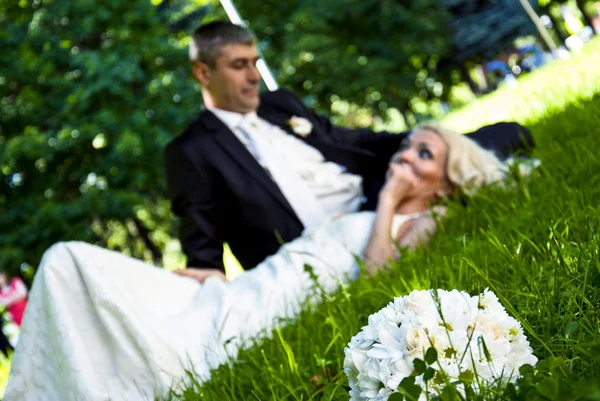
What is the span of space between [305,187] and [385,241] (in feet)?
3.33

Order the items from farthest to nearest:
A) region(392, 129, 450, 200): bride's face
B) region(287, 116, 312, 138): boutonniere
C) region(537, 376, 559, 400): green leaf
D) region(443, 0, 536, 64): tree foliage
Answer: region(443, 0, 536, 64): tree foliage
region(287, 116, 312, 138): boutonniere
region(392, 129, 450, 200): bride's face
region(537, 376, 559, 400): green leaf

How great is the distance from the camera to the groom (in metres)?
4.23

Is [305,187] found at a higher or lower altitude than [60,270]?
lower

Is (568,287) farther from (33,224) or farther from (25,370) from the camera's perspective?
(33,224)

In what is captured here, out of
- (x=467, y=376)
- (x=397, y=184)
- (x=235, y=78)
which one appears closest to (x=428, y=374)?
(x=467, y=376)

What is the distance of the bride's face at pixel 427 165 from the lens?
12.3 feet

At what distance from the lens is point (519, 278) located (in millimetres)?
1859

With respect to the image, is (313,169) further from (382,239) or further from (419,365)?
(419,365)

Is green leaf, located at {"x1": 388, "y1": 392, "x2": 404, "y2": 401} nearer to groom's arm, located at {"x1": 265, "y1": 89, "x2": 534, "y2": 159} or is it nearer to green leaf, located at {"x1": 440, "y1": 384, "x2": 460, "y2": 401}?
green leaf, located at {"x1": 440, "y1": 384, "x2": 460, "y2": 401}

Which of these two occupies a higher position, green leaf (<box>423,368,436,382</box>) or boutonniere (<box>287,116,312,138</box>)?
green leaf (<box>423,368,436,382</box>)

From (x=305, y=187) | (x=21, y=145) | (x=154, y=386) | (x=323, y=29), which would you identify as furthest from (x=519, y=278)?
(x=323, y=29)

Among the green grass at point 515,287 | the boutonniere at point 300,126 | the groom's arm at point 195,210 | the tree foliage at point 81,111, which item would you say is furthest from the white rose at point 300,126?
the tree foliage at point 81,111

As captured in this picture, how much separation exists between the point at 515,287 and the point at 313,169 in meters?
2.69

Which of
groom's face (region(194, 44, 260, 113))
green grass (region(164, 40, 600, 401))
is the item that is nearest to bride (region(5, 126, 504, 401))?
green grass (region(164, 40, 600, 401))
